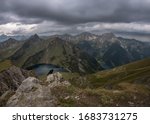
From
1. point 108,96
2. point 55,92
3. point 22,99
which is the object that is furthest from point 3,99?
point 108,96

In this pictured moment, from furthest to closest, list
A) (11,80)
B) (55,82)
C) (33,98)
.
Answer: (11,80)
(55,82)
(33,98)

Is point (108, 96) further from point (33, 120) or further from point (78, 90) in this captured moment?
point (33, 120)

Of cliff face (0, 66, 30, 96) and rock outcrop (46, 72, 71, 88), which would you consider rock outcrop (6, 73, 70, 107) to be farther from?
cliff face (0, 66, 30, 96)

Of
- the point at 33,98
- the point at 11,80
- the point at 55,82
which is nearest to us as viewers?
the point at 33,98

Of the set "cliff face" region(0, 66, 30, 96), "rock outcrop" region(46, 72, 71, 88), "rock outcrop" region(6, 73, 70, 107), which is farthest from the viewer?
"cliff face" region(0, 66, 30, 96)

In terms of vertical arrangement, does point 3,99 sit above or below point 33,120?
below

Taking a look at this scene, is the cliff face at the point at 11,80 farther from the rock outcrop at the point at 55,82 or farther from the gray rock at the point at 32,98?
the gray rock at the point at 32,98

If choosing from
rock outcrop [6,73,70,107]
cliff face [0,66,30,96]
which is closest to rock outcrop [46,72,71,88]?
rock outcrop [6,73,70,107]

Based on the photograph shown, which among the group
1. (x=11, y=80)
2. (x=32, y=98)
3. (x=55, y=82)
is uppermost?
(x=32, y=98)

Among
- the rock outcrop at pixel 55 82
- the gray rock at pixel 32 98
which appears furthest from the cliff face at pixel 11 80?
the gray rock at pixel 32 98

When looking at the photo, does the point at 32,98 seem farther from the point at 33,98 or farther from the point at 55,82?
the point at 55,82

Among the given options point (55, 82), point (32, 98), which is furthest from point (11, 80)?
point (32, 98)
